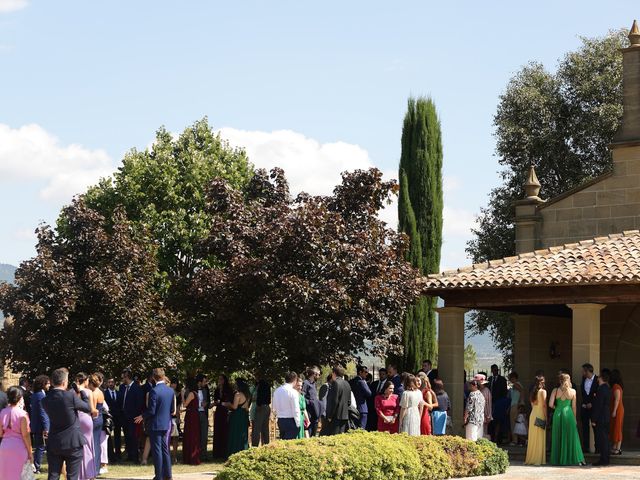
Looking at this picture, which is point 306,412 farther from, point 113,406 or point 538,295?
point 538,295

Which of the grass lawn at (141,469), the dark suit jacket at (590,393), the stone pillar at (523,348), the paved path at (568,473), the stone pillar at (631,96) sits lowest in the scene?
the grass lawn at (141,469)

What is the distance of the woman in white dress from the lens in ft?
59.5

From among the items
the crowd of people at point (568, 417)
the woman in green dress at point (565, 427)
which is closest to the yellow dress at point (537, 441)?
the crowd of people at point (568, 417)

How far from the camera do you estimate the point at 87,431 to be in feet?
51.6

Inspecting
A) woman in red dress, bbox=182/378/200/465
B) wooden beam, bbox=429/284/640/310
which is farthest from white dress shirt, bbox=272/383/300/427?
wooden beam, bbox=429/284/640/310

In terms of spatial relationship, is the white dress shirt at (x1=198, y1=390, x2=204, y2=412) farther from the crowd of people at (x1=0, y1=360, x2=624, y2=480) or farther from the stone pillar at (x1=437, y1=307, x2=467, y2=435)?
the stone pillar at (x1=437, y1=307, x2=467, y2=435)

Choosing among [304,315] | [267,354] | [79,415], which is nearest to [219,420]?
[267,354]

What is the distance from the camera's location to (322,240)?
20.8m

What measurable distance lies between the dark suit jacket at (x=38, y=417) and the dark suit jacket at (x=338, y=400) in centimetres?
475

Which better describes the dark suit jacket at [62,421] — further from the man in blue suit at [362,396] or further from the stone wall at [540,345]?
the stone wall at [540,345]

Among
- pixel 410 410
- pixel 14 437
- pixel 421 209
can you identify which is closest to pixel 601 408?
pixel 410 410

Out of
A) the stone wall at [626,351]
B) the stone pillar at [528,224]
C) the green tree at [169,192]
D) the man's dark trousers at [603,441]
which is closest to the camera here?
the man's dark trousers at [603,441]

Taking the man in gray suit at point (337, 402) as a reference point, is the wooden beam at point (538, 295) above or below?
above

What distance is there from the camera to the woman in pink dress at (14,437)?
13.2 meters
